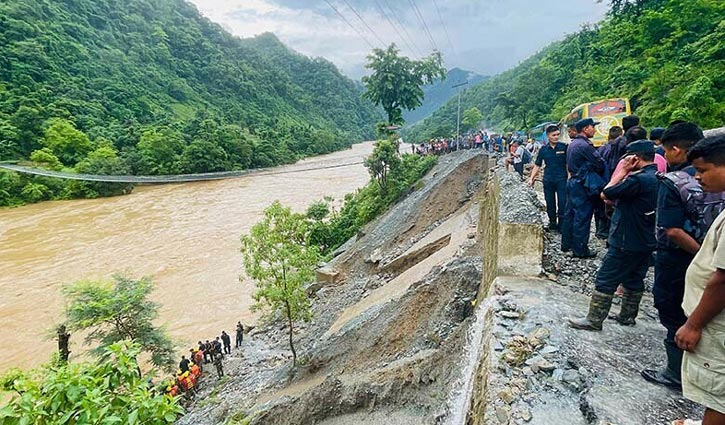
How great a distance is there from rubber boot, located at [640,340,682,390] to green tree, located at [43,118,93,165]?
52.8m

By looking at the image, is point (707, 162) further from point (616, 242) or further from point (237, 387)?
point (237, 387)

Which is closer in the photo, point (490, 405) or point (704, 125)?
point (490, 405)

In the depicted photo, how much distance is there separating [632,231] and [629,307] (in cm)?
81

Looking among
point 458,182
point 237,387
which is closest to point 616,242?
point 237,387

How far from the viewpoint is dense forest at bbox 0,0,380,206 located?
4181 centimetres

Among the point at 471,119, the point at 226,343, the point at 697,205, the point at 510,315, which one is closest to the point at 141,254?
the point at 226,343

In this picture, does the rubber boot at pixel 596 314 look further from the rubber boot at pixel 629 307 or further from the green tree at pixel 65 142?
the green tree at pixel 65 142

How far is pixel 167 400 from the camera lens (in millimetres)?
3131

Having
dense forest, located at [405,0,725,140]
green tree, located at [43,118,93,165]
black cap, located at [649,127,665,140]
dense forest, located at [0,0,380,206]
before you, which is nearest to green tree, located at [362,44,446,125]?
dense forest, located at [405,0,725,140]

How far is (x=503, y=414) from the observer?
256 cm

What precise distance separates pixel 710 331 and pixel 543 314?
200cm

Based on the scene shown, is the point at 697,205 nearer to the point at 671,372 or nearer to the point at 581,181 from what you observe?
the point at 671,372

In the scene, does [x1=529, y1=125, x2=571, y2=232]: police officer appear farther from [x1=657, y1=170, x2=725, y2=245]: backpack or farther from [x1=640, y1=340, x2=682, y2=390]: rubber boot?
[x1=640, y1=340, x2=682, y2=390]: rubber boot

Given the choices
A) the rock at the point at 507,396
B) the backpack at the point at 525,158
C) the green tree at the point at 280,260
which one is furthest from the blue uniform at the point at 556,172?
the green tree at the point at 280,260
